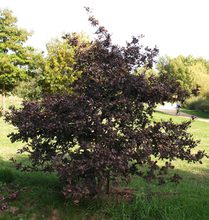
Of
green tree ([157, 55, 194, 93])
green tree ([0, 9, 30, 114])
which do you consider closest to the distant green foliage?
green tree ([0, 9, 30, 114])

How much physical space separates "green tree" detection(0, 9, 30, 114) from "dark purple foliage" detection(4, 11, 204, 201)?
21583mm

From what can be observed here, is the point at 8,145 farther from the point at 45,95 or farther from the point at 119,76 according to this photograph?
the point at 119,76

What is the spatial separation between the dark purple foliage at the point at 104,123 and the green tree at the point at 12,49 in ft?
70.8

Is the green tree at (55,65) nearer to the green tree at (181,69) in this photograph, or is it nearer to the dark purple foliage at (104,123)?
the green tree at (181,69)

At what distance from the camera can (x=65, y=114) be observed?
609 cm

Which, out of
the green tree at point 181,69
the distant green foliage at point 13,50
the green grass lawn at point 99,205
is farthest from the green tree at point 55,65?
the green grass lawn at point 99,205

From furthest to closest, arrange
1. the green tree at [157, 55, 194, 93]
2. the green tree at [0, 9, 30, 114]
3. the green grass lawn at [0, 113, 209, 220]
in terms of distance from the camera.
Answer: the green tree at [157, 55, 194, 93] < the green tree at [0, 9, 30, 114] < the green grass lawn at [0, 113, 209, 220]

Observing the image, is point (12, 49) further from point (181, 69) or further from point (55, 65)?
point (181, 69)

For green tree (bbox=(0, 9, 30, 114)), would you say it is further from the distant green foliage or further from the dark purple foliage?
the dark purple foliage

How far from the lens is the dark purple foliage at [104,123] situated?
5703 millimetres

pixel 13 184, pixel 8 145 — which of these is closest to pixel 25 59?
pixel 8 145

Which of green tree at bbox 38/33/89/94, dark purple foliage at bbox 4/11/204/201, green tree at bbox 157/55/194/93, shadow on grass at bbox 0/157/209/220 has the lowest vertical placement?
shadow on grass at bbox 0/157/209/220

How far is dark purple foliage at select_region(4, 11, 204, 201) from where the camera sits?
225 inches

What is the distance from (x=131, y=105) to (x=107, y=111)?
40 centimetres
